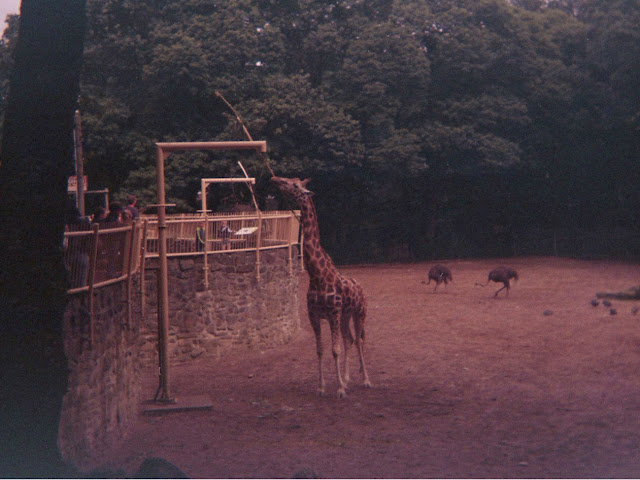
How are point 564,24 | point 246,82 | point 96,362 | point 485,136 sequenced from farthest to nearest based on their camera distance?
1. point 564,24
2. point 485,136
3. point 246,82
4. point 96,362

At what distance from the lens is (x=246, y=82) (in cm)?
3122

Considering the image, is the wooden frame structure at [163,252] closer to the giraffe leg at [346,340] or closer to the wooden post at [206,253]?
the giraffe leg at [346,340]

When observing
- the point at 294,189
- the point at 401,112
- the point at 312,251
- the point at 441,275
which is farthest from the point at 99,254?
the point at 401,112

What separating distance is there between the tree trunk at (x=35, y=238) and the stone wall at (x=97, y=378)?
56.2 inches

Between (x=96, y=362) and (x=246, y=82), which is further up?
(x=246, y=82)

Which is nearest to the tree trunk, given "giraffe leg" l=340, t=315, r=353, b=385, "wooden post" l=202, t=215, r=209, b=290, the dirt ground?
the dirt ground

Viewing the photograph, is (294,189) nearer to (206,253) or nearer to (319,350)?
(319,350)

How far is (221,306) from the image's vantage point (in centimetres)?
1581

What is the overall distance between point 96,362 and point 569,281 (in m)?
22.2

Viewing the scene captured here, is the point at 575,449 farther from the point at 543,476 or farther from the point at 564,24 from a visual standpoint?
the point at 564,24

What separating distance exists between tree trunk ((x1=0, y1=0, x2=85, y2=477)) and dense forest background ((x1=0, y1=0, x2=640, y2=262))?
74.7 feet

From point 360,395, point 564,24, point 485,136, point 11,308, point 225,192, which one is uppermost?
point 564,24

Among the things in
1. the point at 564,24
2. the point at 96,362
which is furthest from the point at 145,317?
the point at 564,24

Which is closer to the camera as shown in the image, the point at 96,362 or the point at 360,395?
the point at 96,362
